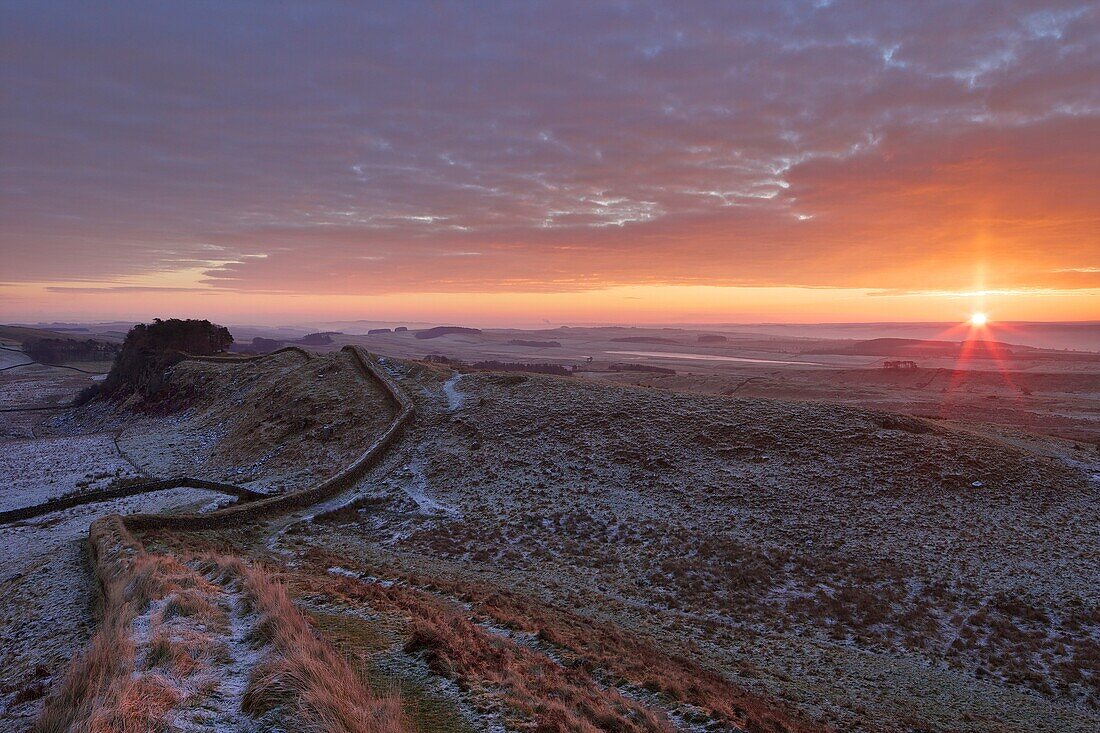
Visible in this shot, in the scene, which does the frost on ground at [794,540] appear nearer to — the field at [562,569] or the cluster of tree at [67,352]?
the field at [562,569]

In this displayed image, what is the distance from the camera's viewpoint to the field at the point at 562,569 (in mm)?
9062

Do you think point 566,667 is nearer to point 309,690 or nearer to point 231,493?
point 309,690

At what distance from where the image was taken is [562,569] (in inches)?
824

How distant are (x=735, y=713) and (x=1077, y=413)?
72.0 m

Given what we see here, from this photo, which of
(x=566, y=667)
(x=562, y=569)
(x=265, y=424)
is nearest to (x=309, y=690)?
(x=566, y=667)

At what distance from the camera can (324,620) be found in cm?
1202

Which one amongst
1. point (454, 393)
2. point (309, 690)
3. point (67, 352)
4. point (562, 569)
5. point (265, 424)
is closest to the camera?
point (309, 690)

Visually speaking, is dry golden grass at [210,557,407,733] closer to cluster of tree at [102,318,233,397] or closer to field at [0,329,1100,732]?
field at [0,329,1100,732]

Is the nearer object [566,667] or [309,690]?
[309,690]

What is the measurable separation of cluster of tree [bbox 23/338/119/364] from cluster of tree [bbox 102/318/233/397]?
79622 millimetres

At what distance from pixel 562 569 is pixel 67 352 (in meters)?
166

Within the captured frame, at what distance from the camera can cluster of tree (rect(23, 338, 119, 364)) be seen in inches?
5079

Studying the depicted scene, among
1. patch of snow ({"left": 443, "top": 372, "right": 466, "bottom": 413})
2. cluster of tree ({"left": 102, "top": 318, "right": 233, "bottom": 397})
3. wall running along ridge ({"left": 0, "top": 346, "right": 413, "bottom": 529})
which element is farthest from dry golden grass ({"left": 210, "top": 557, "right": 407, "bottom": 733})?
cluster of tree ({"left": 102, "top": 318, "right": 233, "bottom": 397})

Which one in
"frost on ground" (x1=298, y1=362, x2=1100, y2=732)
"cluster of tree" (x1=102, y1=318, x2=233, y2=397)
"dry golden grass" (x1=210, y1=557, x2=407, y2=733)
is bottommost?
"frost on ground" (x1=298, y1=362, x2=1100, y2=732)
